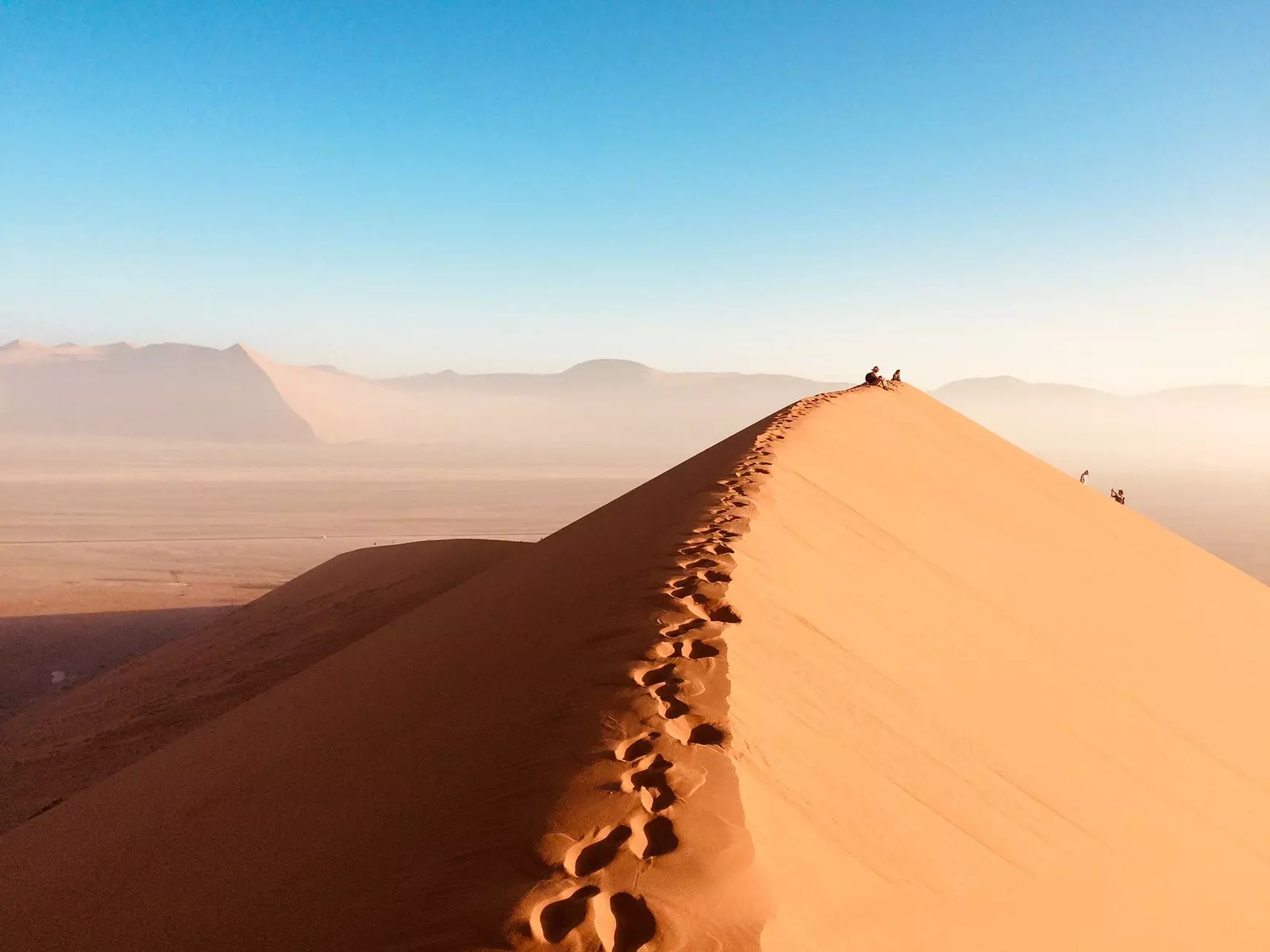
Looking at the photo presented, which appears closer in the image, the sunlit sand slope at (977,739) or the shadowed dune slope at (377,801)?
the shadowed dune slope at (377,801)

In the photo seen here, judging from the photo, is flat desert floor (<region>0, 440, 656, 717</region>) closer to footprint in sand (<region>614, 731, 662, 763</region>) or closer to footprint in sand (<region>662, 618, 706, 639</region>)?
footprint in sand (<region>662, 618, 706, 639</region>)

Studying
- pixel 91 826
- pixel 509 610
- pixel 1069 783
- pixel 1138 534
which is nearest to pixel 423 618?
pixel 509 610

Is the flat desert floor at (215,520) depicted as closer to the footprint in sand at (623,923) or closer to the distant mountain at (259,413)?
the footprint in sand at (623,923)

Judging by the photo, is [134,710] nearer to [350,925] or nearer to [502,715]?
[502,715]

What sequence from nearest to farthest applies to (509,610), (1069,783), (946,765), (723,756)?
(723,756) → (946,765) → (1069,783) → (509,610)

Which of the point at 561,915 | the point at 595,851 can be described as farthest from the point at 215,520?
the point at 561,915

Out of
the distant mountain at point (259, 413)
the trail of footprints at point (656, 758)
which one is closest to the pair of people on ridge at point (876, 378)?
the trail of footprints at point (656, 758)
